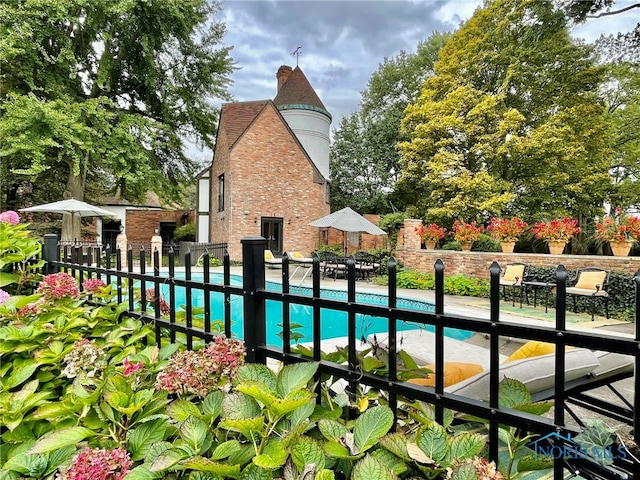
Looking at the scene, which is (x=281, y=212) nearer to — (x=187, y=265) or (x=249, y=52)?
(x=249, y=52)

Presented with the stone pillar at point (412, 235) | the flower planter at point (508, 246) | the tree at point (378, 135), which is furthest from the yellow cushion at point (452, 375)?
the tree at point (378, 135)

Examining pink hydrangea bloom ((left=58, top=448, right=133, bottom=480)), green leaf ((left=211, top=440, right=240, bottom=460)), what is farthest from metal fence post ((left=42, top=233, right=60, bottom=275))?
green leaf ((left=211, top=440, right=240, bottom=460))

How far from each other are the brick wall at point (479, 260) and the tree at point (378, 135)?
33.8ft

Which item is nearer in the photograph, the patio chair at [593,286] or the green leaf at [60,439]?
the green leaf at [60,439]

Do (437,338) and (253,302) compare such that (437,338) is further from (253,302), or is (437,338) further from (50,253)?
(50,253)

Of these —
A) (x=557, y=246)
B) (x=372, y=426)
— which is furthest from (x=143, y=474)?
(x=557, y=246)

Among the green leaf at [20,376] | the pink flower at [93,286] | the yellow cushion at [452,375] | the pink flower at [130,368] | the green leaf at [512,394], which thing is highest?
the pink flower at [93,286]

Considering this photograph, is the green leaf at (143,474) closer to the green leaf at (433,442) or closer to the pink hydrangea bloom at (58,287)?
the green leaf at (433,442)

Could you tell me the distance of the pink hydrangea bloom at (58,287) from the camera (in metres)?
2.27

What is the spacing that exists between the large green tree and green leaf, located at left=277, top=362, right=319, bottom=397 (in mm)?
15079

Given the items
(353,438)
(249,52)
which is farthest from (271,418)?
(249,52)

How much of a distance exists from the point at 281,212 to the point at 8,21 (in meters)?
11.9

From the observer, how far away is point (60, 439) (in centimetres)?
120

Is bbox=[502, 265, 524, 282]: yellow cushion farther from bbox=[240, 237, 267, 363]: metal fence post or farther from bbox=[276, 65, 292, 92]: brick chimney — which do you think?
bbox=[276, 65, 292, 92]: brick chimney
